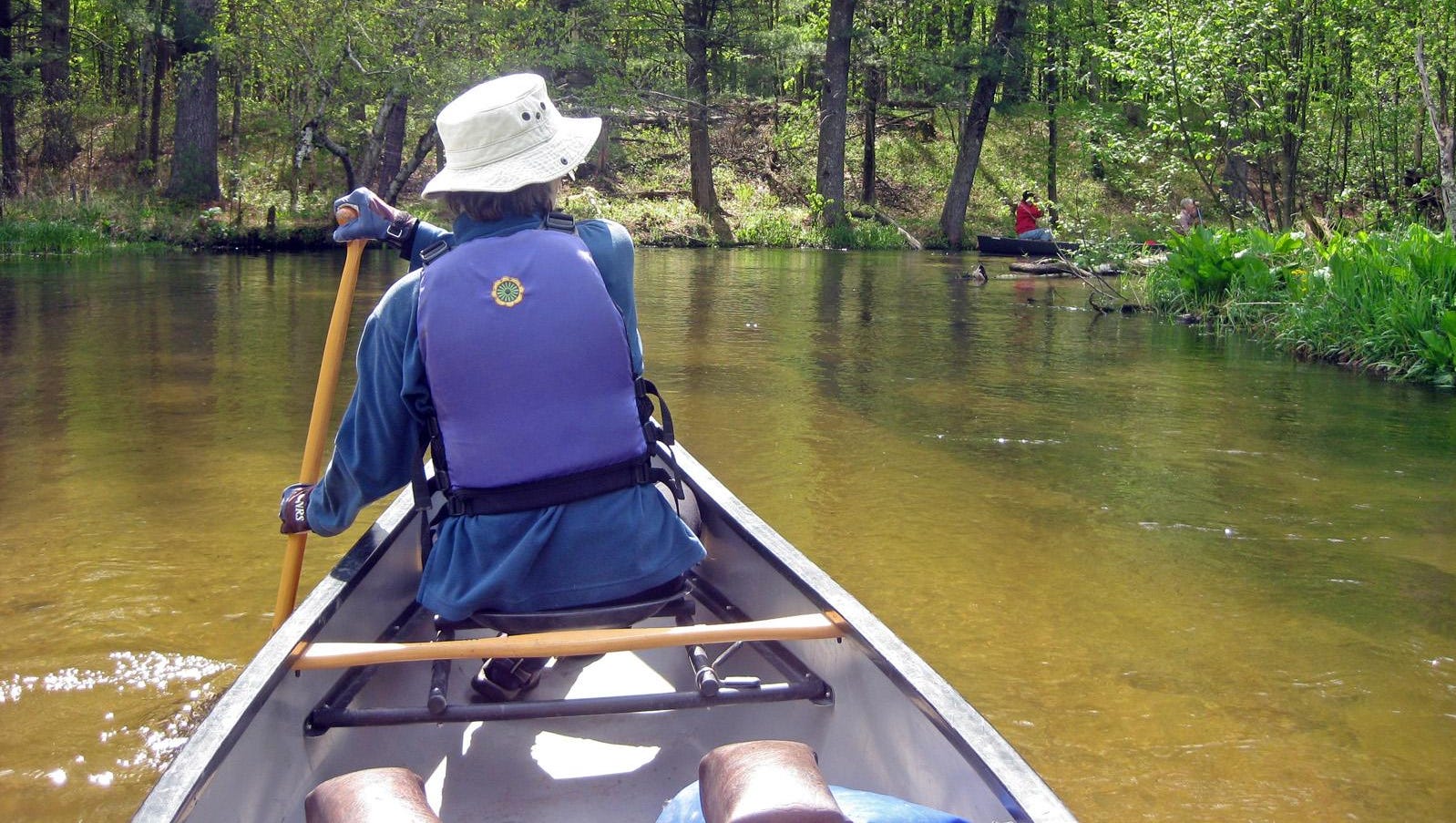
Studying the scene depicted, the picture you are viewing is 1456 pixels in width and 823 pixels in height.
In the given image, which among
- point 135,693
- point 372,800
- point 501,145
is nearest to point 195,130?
point 135,693

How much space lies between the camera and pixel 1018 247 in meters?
22.2

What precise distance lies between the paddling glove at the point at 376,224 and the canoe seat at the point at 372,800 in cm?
147

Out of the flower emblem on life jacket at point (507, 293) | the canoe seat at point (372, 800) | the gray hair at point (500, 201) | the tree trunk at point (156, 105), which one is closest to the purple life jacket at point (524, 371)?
the flower emblem on life jacket at point (507, 293)

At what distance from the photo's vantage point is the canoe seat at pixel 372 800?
1.82m

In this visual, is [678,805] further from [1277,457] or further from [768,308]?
[768,308]

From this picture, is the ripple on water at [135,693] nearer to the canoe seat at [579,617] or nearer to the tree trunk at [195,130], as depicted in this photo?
the canoe seat at [579,617]

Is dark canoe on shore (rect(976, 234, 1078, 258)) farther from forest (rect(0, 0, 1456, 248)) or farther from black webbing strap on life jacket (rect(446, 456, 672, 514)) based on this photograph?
black webbing strap on life jacket (rect(446, 456, 672, 514))

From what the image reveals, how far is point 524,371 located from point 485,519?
32 centimetres

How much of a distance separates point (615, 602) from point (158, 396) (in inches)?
231

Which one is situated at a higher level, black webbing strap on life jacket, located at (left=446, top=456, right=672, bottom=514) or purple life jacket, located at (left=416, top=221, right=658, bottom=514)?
purple life jacket, located at (left=416, top=221, right=658, bottom=514)

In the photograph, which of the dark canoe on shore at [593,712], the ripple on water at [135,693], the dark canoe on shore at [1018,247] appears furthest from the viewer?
the dark canoe on shore at [1018,247]

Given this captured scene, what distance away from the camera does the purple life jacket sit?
2559mm

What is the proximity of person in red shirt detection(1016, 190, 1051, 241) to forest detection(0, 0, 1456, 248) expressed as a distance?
1.60m

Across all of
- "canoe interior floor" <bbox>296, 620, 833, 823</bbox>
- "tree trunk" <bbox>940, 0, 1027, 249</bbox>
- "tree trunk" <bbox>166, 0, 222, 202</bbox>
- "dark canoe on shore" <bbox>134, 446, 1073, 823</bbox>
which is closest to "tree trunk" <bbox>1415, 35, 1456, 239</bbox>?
"dark canoe on shore" <bbox>134, 446, 1073, 823</bbox>
